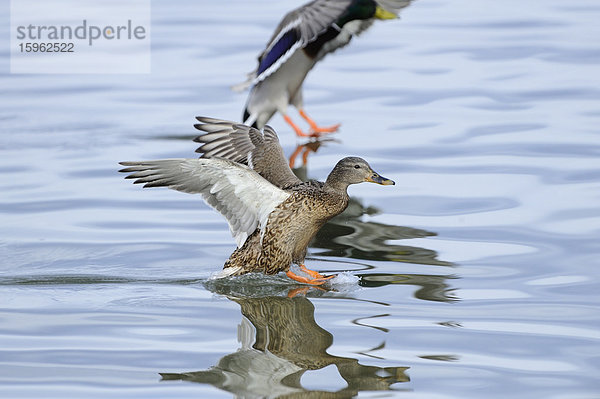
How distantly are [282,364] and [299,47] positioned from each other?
559 centimetres

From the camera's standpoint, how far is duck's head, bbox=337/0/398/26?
10.9 m

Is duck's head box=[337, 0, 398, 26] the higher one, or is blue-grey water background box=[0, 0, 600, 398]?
duck's head box=[337, 0, 398, 26]

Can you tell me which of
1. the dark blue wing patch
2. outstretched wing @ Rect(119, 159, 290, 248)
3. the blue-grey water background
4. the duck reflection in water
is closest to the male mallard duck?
the dark blue wing patch

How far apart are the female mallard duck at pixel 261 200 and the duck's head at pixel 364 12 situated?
3959mm

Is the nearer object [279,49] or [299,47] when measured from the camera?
[279,49]

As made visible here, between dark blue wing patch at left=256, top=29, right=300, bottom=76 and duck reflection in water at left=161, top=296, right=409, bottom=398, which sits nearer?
duck reflection in water at left=161, top=296, right=409, bottom=398

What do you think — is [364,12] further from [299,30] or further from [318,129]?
[318,129]

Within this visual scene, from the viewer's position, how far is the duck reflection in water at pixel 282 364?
5.05 metres

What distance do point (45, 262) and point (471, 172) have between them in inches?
131

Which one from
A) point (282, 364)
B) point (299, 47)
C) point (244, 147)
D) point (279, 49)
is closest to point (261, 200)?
point (244, 147)

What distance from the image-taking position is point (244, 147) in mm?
7484

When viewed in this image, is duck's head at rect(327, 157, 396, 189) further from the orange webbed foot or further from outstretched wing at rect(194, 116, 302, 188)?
the orange webbed foot

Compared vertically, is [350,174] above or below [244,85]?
below

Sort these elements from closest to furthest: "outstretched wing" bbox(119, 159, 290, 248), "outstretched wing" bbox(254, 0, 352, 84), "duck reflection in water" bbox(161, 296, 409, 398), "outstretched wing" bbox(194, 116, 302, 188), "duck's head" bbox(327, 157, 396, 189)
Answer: "duck reflection in water" bbox(161, 296, 409, 398) → "outstretched wing" bbox(119, 159, 290, 248) → "duck's head" bbox(327, 157, 396, 189) → "outstretched wing" bbox(194, 116, 302, 188) → "outstretched wing" bbox(254, 0, 352, 84)
